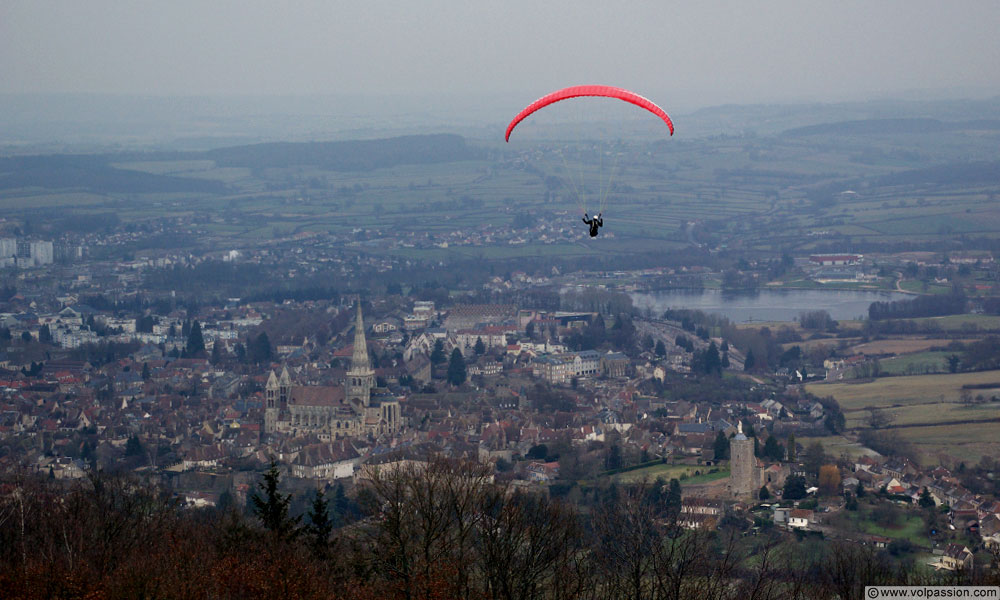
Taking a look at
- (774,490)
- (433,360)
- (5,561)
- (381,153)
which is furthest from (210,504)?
(381,153)

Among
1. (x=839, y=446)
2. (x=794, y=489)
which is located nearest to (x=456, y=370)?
(x=839, y=446)

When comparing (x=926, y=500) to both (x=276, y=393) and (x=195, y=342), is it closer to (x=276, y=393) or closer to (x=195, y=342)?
(x=276, y=393)

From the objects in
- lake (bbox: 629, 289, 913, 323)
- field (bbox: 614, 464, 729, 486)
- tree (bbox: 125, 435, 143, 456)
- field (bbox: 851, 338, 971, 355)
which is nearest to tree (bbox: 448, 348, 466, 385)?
tree (bbox: 125, 435, 143, 456)

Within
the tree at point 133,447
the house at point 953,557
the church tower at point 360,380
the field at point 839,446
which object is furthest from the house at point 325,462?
the house at point 953,557

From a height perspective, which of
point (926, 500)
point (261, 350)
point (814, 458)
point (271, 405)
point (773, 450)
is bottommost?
point (261, 350)

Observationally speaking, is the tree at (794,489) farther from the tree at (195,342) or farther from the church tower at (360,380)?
the tree at (195,342)

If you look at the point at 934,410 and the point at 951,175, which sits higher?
the point at 951,175

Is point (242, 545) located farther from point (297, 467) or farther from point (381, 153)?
point (381, 153)
